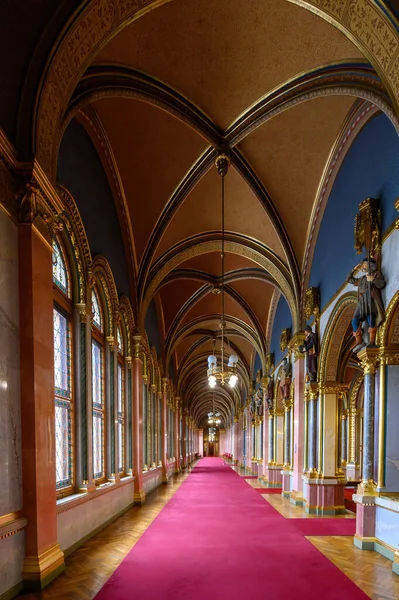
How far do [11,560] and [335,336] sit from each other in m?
7.53

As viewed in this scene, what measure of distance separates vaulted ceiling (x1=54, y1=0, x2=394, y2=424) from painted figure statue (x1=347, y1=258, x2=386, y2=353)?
2.82 meters

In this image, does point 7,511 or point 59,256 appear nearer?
point 7,511

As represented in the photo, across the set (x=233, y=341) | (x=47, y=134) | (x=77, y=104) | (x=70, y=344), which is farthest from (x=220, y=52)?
(x=233, y=341)

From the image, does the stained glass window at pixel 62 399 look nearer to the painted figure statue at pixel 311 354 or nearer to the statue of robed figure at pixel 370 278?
the statue of robed figure at pixel 370 278

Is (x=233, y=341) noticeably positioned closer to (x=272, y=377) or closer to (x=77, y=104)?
(x=272, y=377)

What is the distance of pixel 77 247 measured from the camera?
24.1ft

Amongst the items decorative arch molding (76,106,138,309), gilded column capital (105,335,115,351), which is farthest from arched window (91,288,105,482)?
decorative arch molding (76,106,138,309)

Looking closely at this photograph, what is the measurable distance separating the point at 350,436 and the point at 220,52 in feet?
56.7

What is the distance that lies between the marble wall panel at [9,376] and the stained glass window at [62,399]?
198 centimetres

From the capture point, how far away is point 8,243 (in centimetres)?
466

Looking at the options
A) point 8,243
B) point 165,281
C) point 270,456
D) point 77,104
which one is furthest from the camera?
point 270,456

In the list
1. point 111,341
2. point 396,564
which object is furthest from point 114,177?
point 396,564

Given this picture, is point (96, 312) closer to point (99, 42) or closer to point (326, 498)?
point (99, 42)

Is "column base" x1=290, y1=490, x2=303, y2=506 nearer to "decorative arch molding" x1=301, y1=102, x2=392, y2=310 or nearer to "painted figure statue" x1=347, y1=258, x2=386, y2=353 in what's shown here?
"decorative arch molding" x1=301, y1=102, x2=392, y2=310
